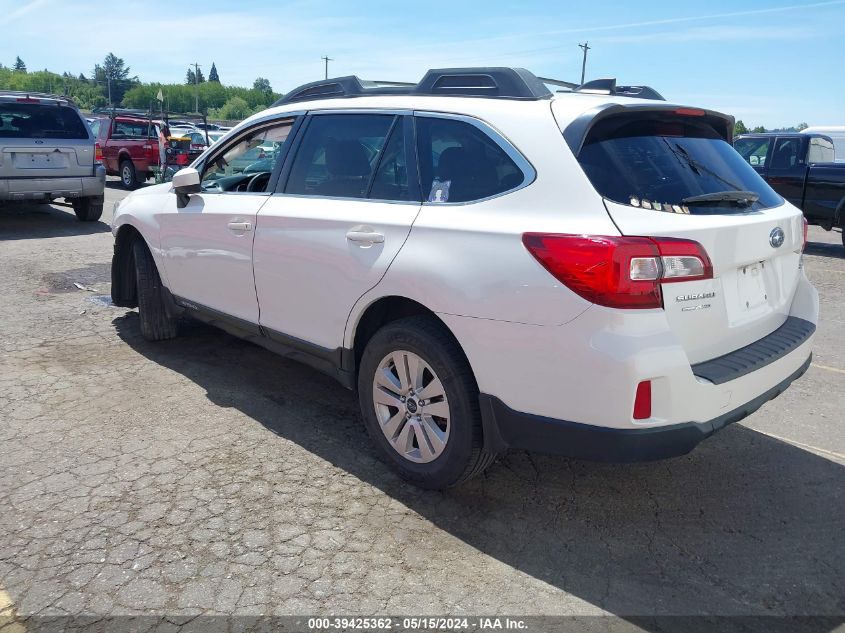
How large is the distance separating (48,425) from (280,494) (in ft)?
5.31

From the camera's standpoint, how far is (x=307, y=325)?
391 cm

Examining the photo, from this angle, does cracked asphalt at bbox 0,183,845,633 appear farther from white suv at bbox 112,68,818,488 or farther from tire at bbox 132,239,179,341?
tire at bbox 132,239,179,341

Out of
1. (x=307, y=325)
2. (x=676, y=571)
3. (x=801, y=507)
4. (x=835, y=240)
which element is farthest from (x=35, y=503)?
(x=835, y=240)

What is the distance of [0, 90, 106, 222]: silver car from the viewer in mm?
10383

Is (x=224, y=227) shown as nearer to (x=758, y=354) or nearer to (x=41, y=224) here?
(x=758, y=354)

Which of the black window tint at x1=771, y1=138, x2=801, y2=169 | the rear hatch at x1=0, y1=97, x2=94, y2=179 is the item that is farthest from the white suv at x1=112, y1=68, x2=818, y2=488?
the black window tint at x1=771, y1=138, x2=801, y2=169

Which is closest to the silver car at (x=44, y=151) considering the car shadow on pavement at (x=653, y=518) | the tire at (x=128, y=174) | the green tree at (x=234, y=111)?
the tire at (x=128, y=174)

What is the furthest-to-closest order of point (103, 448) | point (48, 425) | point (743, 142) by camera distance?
point (743, 142)
point (48, 425)
point (103, 448)

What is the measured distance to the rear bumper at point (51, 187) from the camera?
34.4ft

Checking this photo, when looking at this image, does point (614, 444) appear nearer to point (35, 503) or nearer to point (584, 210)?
point (584, 210)

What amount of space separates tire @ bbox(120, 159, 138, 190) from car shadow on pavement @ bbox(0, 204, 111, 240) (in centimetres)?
472

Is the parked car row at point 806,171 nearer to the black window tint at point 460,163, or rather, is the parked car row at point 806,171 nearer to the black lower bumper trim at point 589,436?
the black window tint at point 460,163

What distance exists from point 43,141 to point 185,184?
294 inches

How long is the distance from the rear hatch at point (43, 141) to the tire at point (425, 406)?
914 cm
